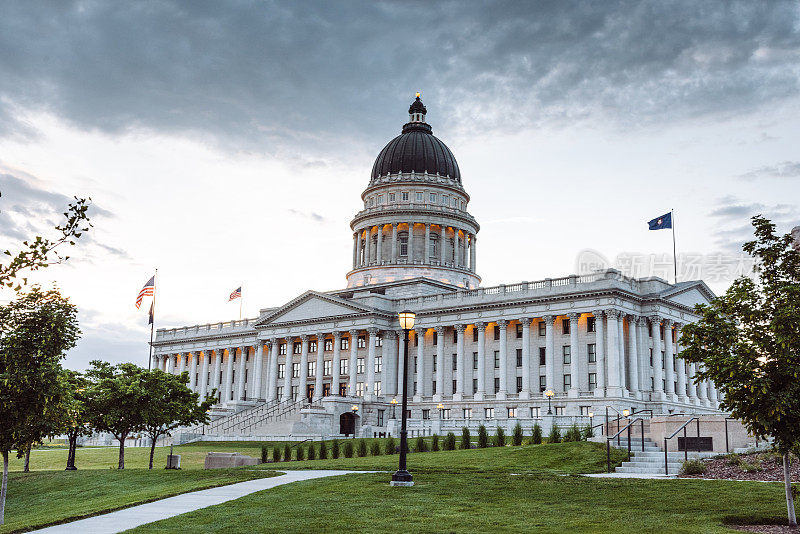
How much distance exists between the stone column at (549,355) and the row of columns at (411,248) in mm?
28983

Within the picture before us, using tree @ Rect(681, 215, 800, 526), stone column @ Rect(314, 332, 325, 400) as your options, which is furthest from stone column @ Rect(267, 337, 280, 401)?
tree @ Rect(681, 215, 800, 526)

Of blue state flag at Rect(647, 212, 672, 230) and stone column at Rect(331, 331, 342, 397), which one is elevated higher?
blue state flag at Rect(647, 212, 672, 230)

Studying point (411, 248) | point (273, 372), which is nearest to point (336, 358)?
point (273, 372)

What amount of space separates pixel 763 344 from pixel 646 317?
64526mm

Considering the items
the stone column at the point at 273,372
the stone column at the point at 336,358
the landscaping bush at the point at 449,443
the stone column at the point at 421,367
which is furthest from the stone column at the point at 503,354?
the landscaping bush at the point at 449,443

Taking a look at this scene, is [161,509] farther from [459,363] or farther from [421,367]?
[421,367]

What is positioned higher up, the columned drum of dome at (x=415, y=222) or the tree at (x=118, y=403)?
the columned drum of dome at (x=415, y=222)

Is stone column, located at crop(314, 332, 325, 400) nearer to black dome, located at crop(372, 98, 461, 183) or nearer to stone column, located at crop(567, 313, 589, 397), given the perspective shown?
black dome, located at crop(372, 98, 461, 183)

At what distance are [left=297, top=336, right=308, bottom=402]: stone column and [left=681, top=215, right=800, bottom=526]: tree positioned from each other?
81562 millimetres

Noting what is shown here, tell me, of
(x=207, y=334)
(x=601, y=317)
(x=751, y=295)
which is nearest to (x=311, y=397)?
(x=207, y=334)

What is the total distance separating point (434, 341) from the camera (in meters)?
91.2

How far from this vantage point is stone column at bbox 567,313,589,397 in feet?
253

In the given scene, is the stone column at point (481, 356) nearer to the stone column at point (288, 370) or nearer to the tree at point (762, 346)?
the stone column at point (288, 370)

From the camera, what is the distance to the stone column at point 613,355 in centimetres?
7381
